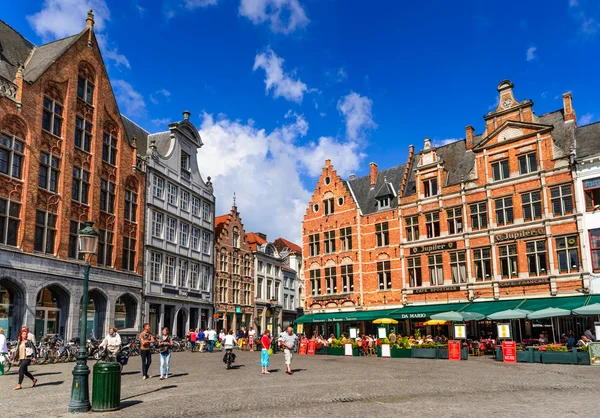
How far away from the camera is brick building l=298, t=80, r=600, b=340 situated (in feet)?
→ 97.4

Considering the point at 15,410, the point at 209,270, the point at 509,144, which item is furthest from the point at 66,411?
the point at 209,270

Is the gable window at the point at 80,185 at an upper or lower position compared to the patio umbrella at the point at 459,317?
upper

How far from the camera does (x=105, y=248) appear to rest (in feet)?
101

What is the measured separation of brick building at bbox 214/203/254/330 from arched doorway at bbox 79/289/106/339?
13.8 meters

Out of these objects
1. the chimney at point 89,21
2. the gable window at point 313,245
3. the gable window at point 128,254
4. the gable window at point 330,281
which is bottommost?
the gable window at point 330,281

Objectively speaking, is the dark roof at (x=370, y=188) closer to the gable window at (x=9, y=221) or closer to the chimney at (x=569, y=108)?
the chimney at (x=569, y=108)

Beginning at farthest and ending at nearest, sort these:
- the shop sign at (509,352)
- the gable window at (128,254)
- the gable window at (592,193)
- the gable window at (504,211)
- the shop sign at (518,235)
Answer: the gable window at (128,254)
the gable window at (504,211)
the shop sign at (518,235)
the gable window at (592,193)
the shop sign at (509,352)

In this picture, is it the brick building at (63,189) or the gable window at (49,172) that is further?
the gable window at (49,172)

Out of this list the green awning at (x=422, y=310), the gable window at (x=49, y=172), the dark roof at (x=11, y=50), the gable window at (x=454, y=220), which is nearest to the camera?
the dark roof at (x=11, y=50)

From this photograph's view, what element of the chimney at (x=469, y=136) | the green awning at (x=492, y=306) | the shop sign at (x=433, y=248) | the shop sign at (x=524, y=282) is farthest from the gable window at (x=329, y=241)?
the shop sign at (x=524, y=282)

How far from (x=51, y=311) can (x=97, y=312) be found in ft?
12.3

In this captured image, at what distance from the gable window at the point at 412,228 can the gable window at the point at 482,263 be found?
466cm

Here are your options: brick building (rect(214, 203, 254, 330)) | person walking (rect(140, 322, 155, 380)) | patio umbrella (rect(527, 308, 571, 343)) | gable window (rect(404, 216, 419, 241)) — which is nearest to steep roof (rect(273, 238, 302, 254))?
brick building (rect(214, 203, 254, 330))

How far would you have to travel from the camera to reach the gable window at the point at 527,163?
3097cm
